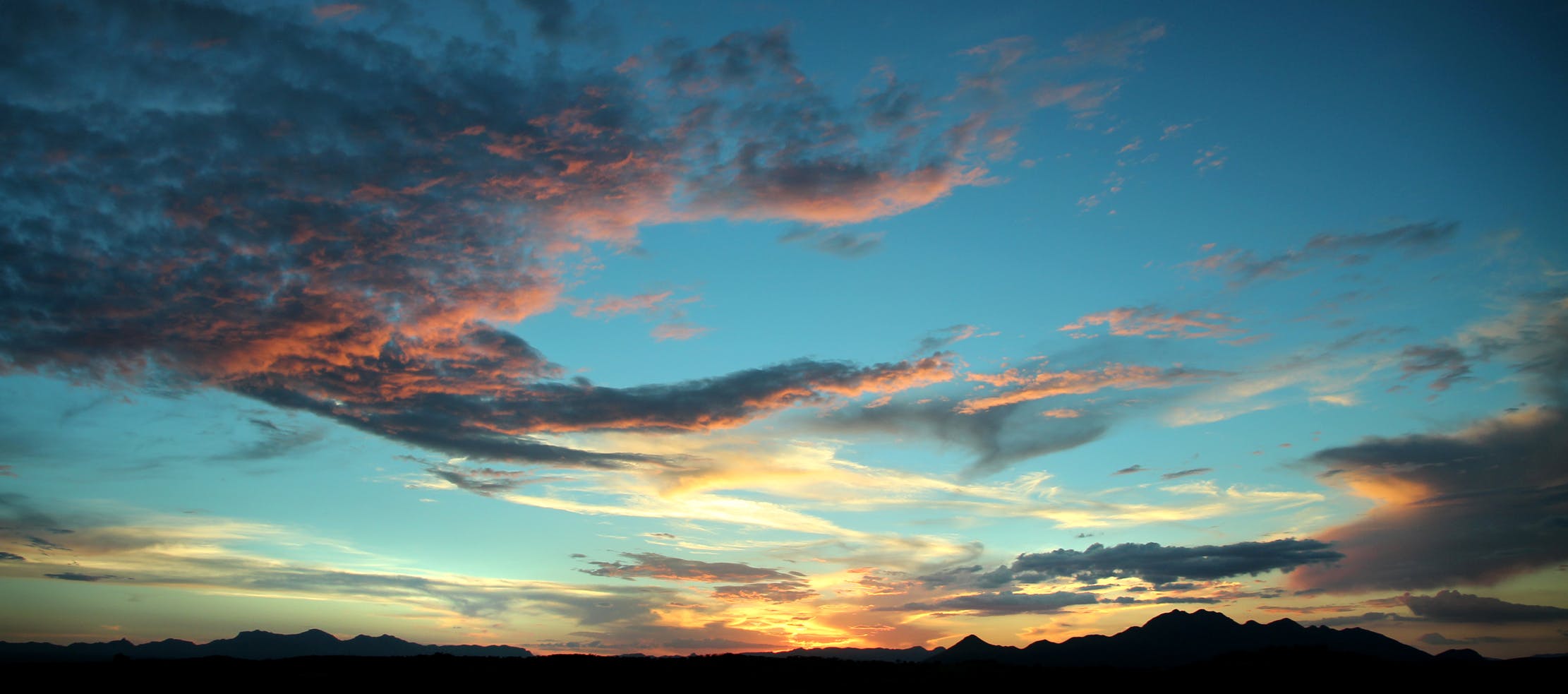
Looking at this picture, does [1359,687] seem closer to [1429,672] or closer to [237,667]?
[1429,672]

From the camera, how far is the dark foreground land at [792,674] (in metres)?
66.3

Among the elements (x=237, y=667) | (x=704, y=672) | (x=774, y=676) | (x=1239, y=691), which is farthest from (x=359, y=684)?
(x=1239, y=691)

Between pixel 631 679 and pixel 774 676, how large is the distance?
1490cm

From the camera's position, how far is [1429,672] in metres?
67.8

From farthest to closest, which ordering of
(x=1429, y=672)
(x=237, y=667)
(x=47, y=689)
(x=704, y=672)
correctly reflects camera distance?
(x=704, y=672)
(x=237, y=667)
(x=1429, y=672)
(x=47, y=689)

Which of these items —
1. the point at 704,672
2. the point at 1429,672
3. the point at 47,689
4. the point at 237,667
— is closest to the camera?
the point at 47,689

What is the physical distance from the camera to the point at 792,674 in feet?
258

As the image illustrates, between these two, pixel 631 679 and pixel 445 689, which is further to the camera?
pixel 631 679

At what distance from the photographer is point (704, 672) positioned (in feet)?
264

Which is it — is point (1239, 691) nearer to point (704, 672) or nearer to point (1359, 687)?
point (1359, 687)

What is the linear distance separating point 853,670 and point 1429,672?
178 feet

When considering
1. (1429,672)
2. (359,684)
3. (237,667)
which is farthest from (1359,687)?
(237,667)

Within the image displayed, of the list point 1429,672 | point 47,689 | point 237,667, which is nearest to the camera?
point 47,689

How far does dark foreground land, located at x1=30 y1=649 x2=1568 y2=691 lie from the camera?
218 ft
